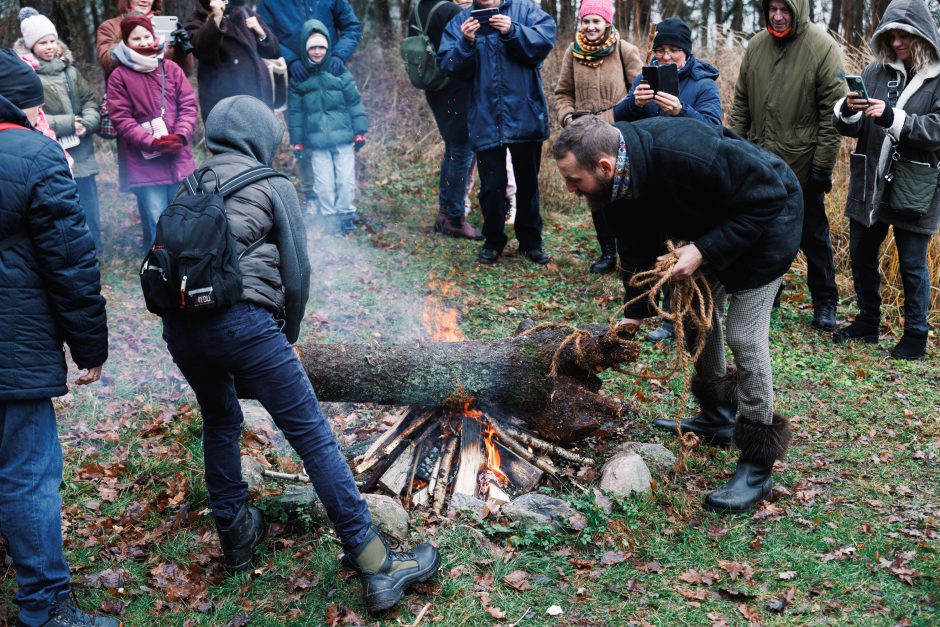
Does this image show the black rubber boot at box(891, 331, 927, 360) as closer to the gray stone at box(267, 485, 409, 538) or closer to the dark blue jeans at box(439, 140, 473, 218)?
the gray stone at box(267, 485, 409, 538)

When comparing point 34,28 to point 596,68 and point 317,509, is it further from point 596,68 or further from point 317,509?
point 317,509

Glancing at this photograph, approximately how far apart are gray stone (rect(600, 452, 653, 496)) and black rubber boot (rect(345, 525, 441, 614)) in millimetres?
1327

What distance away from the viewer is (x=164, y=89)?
7.63 metres

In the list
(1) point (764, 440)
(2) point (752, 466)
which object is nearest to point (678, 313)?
(1) point (764, 440)

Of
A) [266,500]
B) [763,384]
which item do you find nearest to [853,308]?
[763,384]

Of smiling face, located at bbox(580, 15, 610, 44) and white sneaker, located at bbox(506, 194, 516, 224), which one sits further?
white sneaker, located at bbox(506, 194, 516, 224)

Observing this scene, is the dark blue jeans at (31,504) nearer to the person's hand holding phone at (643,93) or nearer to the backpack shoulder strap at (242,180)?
the backpack shoulder strap at (242,180)

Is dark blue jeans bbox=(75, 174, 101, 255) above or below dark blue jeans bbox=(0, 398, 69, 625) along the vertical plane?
above

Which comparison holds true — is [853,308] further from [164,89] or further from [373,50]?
[373,50]

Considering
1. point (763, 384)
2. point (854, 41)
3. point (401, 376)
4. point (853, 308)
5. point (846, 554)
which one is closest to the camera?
point (846, 554)

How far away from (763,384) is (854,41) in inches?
464

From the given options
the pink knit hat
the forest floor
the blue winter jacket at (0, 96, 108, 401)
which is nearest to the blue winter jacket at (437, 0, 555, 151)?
the pink knit hat

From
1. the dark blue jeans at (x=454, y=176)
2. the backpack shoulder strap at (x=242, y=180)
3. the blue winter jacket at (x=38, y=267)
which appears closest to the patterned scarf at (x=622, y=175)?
the backpack shoulder strap at (x=242, y=180)

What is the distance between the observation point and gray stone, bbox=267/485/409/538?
4.10 meters
